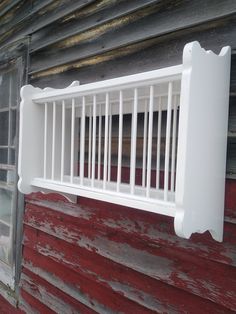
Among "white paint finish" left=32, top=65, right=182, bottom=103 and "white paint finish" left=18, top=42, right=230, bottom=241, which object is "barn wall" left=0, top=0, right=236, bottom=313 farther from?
"white paint finish" left=32, top=65, right=182, bottom=103

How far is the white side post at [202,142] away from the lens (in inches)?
38.0

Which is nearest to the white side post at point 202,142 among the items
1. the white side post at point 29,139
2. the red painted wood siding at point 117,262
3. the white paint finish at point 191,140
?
the white paint finish at point 191,140

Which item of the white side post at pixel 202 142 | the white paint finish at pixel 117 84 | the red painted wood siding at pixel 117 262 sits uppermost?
the white paint finish at pixel 117 84

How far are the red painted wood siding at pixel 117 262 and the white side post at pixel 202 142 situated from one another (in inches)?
4.5

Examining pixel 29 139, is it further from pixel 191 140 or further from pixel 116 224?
pixel 191 140

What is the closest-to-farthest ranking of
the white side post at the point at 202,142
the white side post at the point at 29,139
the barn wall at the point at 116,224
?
1. the white side post at the point at 202,142
2. the barn wall at the point at 116,224
3. the white side post at the point at 29,139

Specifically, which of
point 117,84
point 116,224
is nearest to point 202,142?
point 117,84

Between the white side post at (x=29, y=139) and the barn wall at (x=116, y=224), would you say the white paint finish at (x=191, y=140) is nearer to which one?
the barn wall at (x=116, y=224)

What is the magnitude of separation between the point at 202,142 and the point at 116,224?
0.74m

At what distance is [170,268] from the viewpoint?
1.36 meters

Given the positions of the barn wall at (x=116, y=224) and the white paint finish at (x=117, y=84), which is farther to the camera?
the barn wall at (x=116, y=224)

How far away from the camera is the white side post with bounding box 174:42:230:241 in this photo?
0.96 m

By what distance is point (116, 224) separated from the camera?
1.61m

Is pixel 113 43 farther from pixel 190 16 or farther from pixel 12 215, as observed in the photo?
pixel 12 215
